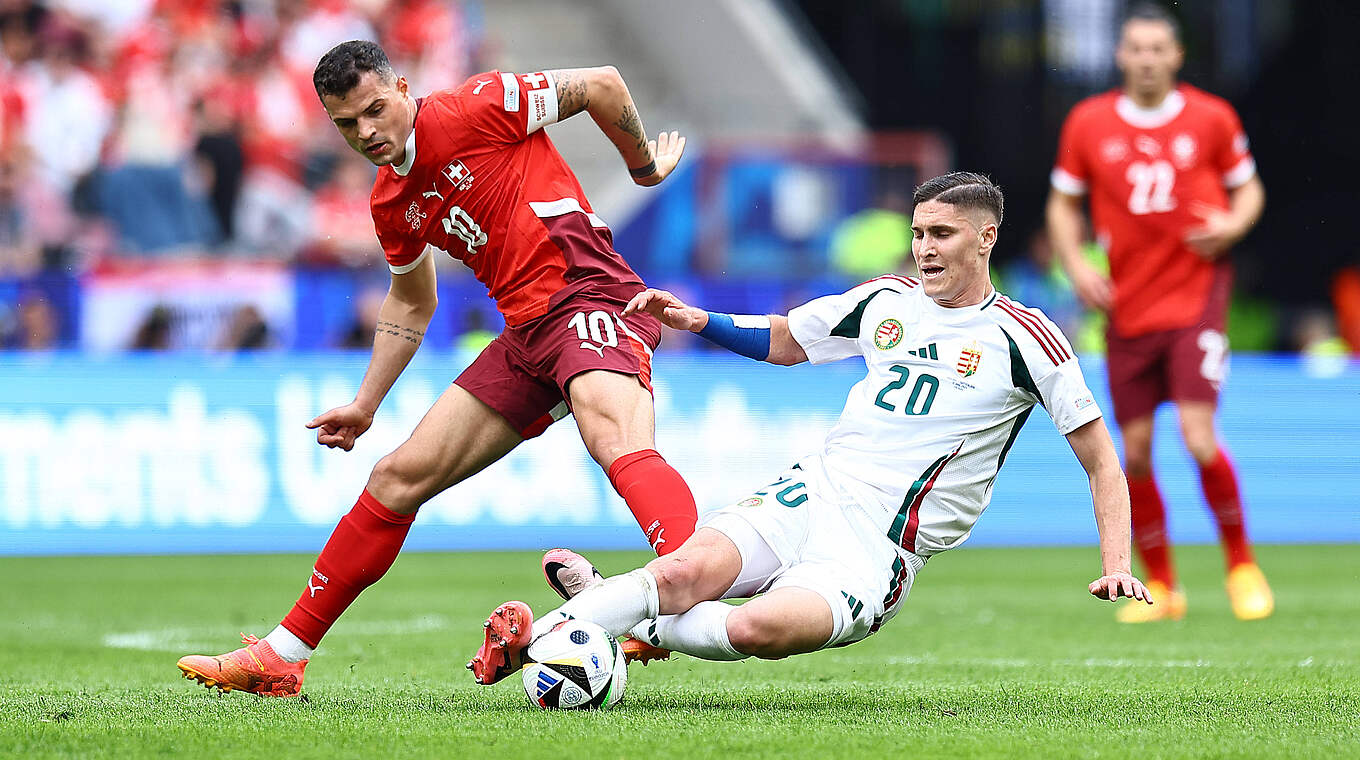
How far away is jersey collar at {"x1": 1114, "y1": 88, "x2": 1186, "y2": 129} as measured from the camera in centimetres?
783

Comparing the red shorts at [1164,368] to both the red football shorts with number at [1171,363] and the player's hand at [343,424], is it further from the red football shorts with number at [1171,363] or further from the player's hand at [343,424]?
the player's hand at [343,424]

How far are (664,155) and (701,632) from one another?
171 cm

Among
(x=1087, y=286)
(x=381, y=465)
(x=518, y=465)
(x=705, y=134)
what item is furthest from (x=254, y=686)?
(x=705, y=134)

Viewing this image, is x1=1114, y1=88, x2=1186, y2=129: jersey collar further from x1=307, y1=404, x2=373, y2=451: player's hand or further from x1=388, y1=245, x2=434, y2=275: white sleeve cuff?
x1=307, y1=404, x2=373, y2=451: player's hand

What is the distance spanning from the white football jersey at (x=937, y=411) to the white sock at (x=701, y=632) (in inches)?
20.5

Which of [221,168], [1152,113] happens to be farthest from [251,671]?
[221,168]

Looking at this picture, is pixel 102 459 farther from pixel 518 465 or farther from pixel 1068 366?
pixel 1068 366

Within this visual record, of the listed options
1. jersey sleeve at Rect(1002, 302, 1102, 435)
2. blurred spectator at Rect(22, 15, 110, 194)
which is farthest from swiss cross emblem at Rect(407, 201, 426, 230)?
blurred spectator at Rect(22, 15, 110, 194)

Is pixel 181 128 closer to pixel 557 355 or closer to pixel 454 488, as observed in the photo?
pixel 454 488

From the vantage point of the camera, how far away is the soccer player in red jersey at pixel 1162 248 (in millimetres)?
7684

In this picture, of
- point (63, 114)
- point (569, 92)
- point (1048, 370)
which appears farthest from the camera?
point (63, 114)

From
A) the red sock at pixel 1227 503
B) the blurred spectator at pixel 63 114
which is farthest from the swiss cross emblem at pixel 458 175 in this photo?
the blurred spectator at pixel 63 114

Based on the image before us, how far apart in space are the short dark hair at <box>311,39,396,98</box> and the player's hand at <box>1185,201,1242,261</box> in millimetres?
4253

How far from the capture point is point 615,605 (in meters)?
4.27
